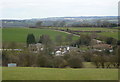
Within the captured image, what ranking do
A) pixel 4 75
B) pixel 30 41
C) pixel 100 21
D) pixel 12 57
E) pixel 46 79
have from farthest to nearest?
pixel 100 21 < pixel 30 41 < pixel 12 57 < pixel 4 75 < pixel 46 79

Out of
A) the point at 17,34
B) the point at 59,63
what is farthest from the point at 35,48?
the point at 17,34

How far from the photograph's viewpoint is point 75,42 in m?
28.0

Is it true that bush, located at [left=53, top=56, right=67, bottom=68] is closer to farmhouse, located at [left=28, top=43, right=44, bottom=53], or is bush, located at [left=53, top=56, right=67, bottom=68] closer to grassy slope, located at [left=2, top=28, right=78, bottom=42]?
farmhouse, located at [left=28, top=43, right=44, bottom=53]

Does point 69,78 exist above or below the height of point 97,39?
above

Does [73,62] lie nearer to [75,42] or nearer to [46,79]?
[46,79]

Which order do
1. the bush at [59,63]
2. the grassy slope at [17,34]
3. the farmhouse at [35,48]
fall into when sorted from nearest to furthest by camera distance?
the bush at [59,63]
the farmhouse at [35,48]
the grassy slope at [17,34]

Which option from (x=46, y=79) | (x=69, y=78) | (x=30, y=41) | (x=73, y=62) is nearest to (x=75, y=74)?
(x=69, y=78)

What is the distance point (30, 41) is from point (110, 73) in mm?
19430

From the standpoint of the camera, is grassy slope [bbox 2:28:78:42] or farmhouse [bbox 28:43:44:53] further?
grassy slope [bbox 2:28:78:42]

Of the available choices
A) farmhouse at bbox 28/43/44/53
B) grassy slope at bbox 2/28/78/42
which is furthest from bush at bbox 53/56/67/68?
grassy slope at bbox 2/28/78/42

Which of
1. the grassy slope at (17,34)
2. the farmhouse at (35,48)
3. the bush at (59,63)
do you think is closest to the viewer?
the bush at (59,63)

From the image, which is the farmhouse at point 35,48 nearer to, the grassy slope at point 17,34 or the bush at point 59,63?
the bush at point 59,63

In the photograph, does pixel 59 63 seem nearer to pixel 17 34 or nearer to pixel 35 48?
pixel 35 48

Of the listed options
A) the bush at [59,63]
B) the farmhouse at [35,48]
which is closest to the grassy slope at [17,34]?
the farmhouse at [35,48]
